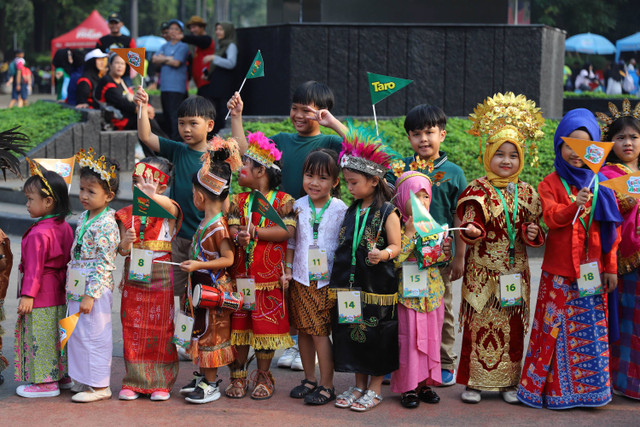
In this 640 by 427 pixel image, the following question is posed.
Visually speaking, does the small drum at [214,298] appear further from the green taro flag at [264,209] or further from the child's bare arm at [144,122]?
the child's bare arm at [144,122]

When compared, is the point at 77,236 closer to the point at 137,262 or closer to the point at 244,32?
the point at 137,262

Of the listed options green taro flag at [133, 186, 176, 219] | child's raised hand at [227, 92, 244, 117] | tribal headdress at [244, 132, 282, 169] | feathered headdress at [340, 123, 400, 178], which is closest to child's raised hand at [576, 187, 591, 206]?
feathered headdress at [340, 123, 400, 178]

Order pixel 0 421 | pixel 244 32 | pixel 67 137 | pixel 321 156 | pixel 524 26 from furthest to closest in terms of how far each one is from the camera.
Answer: pixel 67 137
pixel 244 32
pixel 524 26
pixel 321 156
pixel 0 421

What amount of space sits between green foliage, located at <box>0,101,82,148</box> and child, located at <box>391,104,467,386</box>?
839cm

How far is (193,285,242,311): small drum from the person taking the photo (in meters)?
4.91

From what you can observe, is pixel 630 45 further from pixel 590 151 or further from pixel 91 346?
pixel 91 346

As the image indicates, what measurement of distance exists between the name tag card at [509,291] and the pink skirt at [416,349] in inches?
15.9

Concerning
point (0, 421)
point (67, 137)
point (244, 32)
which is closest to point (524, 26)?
point (244, 32)

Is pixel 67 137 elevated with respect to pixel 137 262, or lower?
elevated

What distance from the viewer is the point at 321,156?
508 cm

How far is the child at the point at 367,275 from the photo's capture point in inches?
193

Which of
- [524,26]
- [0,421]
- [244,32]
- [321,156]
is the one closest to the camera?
[0,421]

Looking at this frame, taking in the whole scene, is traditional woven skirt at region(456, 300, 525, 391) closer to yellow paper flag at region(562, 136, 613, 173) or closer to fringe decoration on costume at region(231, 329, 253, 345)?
yellow paper flag at region(562, 136, 613, 173)

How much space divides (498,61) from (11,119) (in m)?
7.44
